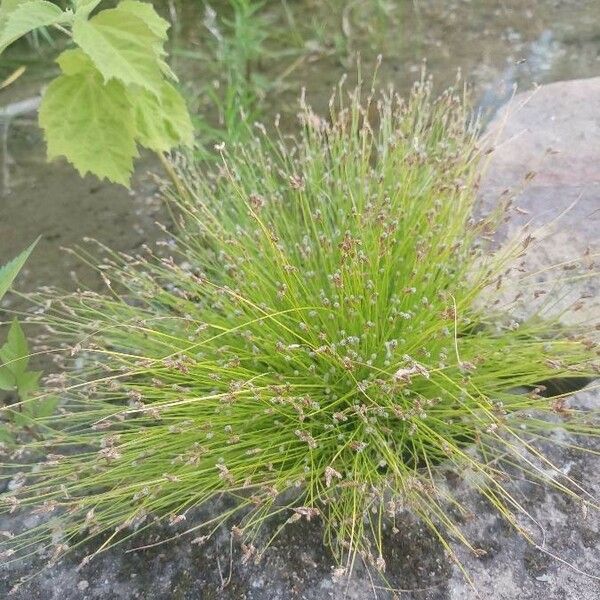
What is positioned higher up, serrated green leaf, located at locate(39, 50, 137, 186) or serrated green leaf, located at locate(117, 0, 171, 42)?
serrated green leaf, located at locate(117, 0, 171, 42)

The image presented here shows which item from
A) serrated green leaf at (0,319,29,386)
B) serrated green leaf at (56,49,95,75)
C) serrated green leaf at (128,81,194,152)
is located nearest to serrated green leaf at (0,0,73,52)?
serrated green leaf at (56,49,95,75)

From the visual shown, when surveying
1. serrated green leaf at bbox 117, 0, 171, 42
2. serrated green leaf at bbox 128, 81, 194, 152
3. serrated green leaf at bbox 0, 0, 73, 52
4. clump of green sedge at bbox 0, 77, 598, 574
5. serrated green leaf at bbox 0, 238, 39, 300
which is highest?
serrated green leaf at bbox 0, 0, 73, 52

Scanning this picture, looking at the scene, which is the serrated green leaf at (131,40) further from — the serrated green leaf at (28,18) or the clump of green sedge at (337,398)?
the clump of green sedge at (337,398)

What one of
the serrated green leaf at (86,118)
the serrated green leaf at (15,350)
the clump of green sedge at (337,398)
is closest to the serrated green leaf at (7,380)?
the serrated green leaf at (15,350)

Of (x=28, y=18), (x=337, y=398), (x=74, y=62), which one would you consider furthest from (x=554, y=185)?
(x=28, y=18)

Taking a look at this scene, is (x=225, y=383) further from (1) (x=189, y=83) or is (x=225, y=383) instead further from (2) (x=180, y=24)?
(2) (x=180, y=24)

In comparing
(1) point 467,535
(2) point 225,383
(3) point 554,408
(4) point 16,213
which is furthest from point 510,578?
(4) point 16,213

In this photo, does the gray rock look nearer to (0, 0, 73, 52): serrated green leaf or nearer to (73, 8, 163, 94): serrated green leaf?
(73, 8, 163, 94): serrated green leaf

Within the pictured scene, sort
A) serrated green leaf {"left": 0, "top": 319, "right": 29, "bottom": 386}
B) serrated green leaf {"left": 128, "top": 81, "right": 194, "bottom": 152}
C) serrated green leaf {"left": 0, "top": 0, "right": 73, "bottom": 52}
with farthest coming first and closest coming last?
serrated green leaf {"left": 128, "top": 81, "right": 194, "bottom": 152}
serrated green leaf {"left": 0, "top": 319, "right": 29, "bottom": 386}
serrated green leaf {"left": 0, "top": 0, "right": 73, "bottom": 52}
